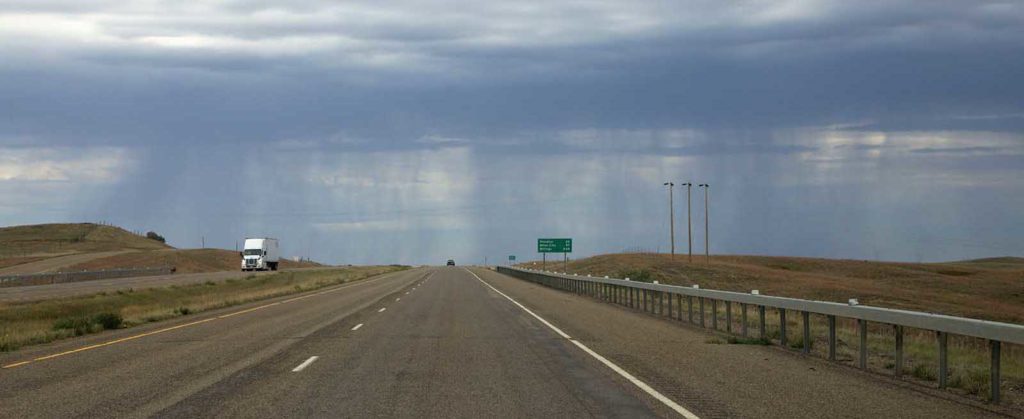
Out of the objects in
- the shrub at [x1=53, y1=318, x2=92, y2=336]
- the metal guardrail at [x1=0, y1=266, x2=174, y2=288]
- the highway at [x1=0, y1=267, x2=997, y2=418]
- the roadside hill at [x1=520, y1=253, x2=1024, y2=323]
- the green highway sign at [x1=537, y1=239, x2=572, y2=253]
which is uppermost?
the green highway sign at [x1=537, y1=239, x2=572, y2=253]

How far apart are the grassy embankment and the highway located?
4.78ft

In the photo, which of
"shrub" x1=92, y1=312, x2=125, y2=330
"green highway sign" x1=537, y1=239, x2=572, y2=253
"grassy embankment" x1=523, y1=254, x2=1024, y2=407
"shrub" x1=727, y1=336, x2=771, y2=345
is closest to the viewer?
"grassy embankment" x1=523, y1=254, x2=1024, y2=407

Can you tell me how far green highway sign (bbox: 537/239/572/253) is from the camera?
8931cm

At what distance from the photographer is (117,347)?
18203mm

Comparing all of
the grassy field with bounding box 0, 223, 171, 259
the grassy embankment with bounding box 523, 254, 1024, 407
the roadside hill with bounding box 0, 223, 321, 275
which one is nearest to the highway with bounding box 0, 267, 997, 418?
the grassy embankment with bounding box 523, 254, 1024, 407

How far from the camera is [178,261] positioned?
130375mm

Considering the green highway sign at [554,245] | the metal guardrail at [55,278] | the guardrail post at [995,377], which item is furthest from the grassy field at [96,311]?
the green highway sign at [554,245]

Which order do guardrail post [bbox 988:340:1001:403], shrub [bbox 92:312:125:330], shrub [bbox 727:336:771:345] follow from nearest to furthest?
guardrail post [bbox 988:340:1001:403]
shrub [bbox 727:336:771:345]
shrub [bbox 92:312:125:330]

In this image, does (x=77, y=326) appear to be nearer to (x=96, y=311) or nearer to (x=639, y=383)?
(x=96, y=311)

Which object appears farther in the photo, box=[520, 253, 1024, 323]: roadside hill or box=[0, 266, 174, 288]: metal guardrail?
box=[0, 266, 174, 288]: metal guardrail

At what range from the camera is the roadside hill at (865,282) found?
165ft

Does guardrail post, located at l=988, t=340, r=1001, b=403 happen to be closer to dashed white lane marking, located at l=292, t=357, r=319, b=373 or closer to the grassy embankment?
the grassy embankment

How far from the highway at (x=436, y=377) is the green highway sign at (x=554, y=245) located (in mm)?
66707

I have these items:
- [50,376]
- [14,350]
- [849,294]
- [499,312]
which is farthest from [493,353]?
[849,294]
